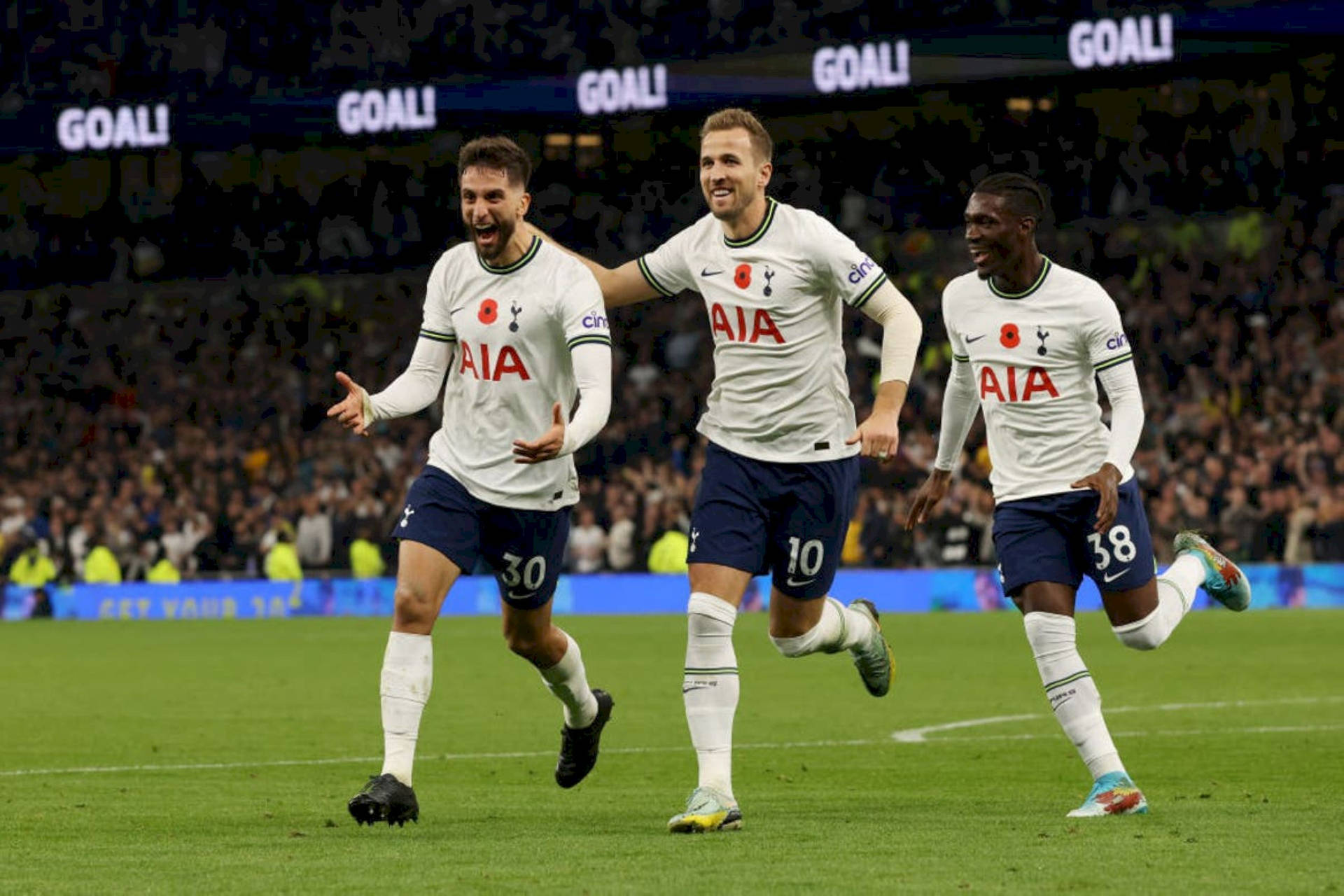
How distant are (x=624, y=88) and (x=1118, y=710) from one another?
55.6 ft

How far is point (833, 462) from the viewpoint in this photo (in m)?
8.16

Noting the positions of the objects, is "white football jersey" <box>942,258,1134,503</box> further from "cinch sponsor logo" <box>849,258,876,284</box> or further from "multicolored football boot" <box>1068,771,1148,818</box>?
"multicolored football boot" <box>1068,771,1148,818</box>

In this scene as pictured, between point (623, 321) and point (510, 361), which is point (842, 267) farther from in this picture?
point (623, 321)

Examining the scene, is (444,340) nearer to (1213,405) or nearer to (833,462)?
(833,462)

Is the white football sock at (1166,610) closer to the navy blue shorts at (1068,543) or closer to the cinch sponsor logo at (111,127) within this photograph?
the navy blue shorts at (1068,543)

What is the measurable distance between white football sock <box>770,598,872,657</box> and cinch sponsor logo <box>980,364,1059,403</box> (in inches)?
43.8

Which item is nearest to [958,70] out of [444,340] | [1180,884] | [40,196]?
[40,196]

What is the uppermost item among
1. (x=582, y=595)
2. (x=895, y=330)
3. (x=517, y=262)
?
(x=517, y=262)

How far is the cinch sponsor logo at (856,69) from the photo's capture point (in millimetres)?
27734

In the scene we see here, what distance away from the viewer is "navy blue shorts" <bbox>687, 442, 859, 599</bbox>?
7.96m

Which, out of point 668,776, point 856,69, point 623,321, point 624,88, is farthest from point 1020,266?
point 623,321

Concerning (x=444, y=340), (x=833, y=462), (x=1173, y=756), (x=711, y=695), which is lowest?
(x=1173, y=756)

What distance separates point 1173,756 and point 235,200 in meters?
28.6

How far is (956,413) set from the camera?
345 inches
